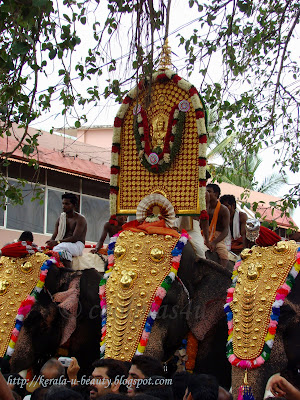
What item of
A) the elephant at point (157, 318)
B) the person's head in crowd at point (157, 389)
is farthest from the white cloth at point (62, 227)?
the person's head in crowd at point (157, 389)

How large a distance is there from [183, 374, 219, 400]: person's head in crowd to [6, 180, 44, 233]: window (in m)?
10.8

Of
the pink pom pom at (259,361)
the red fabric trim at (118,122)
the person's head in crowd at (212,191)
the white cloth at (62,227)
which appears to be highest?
the red fabric trim at (118,122)

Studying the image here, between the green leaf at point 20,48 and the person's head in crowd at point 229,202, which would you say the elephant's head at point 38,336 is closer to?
the person's head in crowd at point 229,202

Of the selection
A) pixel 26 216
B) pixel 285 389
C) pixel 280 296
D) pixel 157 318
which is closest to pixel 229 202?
pixel 157 318

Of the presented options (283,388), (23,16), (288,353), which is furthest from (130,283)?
(23,16)

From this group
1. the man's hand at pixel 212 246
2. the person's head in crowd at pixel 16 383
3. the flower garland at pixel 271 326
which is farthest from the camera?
the man's hand at pixel 212 246

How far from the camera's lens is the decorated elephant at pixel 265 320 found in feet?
16.6

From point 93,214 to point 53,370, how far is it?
10469mm

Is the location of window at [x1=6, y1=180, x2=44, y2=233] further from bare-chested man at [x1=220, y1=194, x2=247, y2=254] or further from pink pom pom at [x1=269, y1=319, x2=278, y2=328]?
pink pom pom at [x1=269, y1=319, x2=278, y2=328]

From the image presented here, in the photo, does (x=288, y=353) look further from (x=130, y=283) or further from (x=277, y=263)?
(x=130, y=283)

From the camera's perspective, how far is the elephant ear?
6.14 metres

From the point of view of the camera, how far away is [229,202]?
8.13 m

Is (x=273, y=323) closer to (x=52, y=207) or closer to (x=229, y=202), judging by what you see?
(x=229, y=202)

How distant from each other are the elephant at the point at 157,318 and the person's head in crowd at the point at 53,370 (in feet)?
1.93
